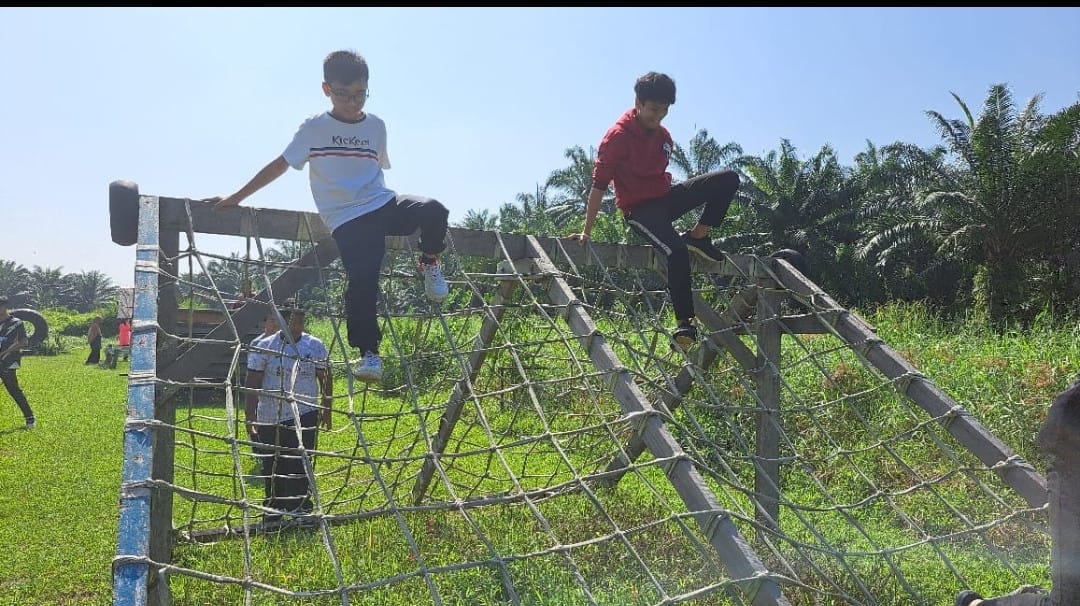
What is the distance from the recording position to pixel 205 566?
13.4 ft

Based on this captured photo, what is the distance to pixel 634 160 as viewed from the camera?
4.05 metres

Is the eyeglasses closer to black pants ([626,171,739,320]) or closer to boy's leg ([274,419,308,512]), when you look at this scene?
black pants ([626,171,739,320])

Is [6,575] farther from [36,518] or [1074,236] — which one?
[1074,236]

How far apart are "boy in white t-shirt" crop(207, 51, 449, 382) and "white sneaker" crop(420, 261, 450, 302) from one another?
0.60 ft

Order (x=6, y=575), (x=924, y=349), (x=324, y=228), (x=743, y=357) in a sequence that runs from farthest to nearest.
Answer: (x=924, y=349) → (x=743, y=357) → (x=6, y=575) → (x=324, y=228)

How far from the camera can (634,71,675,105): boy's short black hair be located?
3854 millimetres

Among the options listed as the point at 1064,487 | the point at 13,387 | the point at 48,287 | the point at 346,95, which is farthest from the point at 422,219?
the point at 48,287

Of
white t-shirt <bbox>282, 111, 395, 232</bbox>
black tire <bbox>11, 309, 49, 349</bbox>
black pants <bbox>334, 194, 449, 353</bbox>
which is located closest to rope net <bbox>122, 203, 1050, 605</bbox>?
black pants <bbox>334, 194, 449, 353</bbox>

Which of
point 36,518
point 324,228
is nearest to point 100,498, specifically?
point 36,518

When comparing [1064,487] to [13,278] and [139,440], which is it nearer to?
[139,440]

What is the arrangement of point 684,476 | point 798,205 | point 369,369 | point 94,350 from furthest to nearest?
1. point 798,205
2. point 94,350
3. point 369,369
4. point 684,476

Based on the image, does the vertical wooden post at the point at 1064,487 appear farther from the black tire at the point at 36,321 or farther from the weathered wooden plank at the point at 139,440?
the black tire at the point at 36,321

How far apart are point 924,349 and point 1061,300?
27.2ft

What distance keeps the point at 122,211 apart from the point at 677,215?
2631 millimetres
